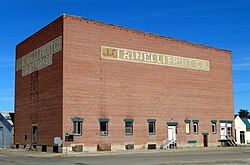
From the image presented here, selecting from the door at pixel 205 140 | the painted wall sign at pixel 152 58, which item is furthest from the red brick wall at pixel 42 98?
the door at pixel 205 140

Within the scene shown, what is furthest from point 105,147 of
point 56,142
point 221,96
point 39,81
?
Result: point 221,96

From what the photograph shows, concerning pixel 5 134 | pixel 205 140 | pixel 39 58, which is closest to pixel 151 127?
pixel 205 140

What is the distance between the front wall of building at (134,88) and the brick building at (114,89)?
11cm

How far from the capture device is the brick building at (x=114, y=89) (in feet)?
130

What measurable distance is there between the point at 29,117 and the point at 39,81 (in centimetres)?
502

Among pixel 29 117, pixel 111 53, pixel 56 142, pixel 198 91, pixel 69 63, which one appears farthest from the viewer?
pixel 198 91

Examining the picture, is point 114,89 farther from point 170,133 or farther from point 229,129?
point 229,129

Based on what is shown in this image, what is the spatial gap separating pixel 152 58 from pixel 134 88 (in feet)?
16.0

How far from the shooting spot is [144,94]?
4494 centimetres

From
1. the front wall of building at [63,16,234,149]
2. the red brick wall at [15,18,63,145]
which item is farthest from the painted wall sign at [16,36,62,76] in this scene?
the front wall of building at [63,16,234,149]

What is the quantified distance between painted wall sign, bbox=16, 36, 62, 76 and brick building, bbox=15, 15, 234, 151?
0.12m

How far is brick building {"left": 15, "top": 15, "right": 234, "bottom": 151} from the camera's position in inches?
1556

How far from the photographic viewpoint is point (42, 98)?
4322 cm

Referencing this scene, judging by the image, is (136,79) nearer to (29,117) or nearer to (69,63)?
(69,63)
